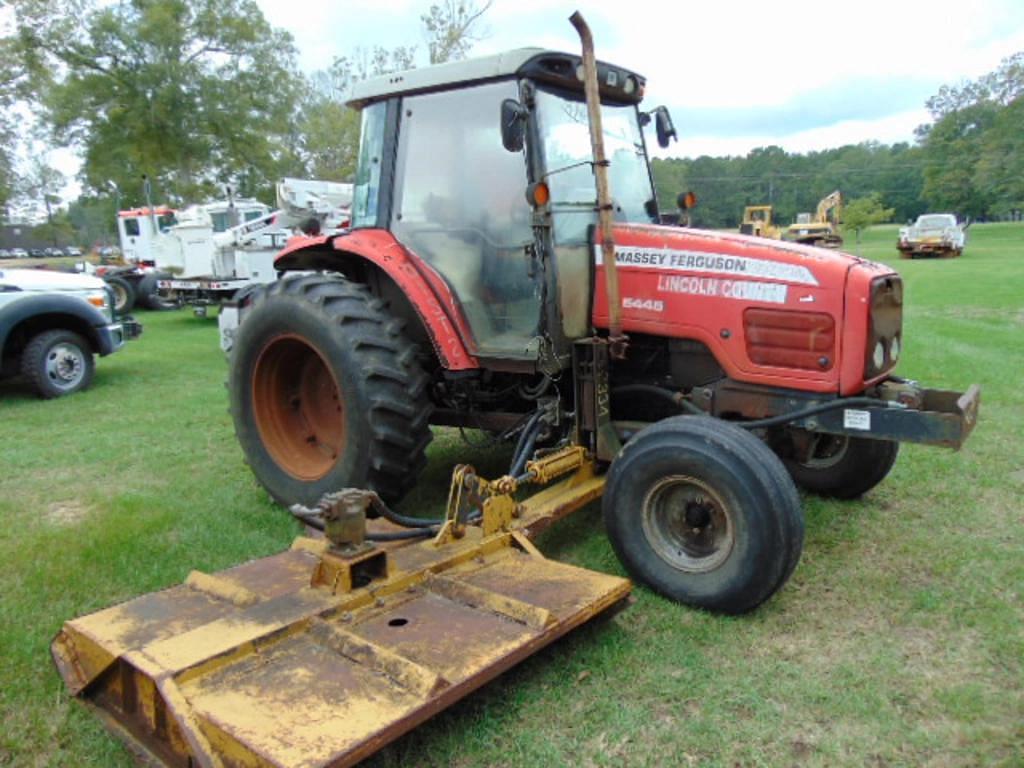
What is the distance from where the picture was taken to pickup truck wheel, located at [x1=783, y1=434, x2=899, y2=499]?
430 centimetres

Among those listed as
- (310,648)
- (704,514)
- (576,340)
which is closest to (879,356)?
(704,514)

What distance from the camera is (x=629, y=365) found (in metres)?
4.13

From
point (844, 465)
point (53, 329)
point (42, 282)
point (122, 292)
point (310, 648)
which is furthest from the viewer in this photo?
point (122, 292)

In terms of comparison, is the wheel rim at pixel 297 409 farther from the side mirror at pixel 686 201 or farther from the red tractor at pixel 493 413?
the side mirror at pixel 686 201

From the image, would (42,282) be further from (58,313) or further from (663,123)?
(663,123)

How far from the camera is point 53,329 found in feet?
27.0

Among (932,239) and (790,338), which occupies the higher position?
(790,338)

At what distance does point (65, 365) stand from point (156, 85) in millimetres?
17288

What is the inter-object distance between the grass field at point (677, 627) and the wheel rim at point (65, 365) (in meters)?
2.00

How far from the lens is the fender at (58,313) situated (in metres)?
→ 7.65

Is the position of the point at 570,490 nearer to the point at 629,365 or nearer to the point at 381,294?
the point at 629,365

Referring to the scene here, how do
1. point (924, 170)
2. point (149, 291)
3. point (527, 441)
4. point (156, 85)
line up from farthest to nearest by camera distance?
point (924, 170), point (156, 85), point (149, 291), point (527, 441)

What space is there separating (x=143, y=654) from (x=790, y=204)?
57.0 metres

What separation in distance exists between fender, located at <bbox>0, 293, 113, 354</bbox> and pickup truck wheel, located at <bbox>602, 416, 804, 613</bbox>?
672cm
